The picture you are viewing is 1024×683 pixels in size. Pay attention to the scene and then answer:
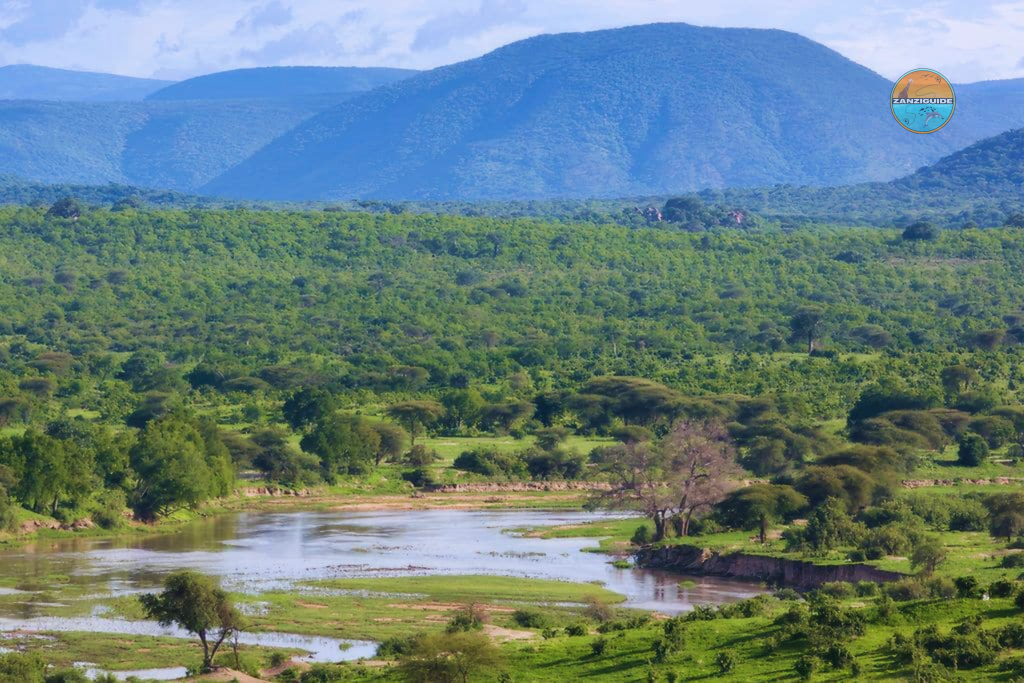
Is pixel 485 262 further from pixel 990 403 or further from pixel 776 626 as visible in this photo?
pixel 776 626

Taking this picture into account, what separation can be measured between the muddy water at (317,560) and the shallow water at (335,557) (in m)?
0.03

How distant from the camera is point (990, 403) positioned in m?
90.1

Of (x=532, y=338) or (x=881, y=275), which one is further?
(x=881, y=275)

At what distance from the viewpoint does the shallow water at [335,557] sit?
5284 centimetres

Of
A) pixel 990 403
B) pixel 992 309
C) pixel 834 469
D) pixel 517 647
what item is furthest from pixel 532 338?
pixel 517 647

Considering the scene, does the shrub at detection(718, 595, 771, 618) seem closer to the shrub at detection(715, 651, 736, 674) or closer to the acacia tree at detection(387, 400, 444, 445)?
the shrub at detection(715, 651, 736, 674)

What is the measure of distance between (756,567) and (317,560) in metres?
13.9

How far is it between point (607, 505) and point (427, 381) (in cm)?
5152

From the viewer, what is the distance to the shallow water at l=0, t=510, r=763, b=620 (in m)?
52.8

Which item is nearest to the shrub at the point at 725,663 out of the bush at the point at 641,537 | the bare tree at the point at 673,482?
the bare tree at the point at 673,482

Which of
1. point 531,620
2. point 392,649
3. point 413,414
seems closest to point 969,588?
A: point 531,620

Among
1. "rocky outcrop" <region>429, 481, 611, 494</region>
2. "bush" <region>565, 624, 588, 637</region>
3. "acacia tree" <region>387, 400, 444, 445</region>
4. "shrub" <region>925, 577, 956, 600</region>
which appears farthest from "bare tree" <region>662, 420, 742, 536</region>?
"acacia tree" <region>387, 400, 444, 445</region>

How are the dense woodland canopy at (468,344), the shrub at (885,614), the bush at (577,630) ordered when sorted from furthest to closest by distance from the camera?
the dense woodland canopy at (468,344), the bush at (577,630), the shrub at (885,614)

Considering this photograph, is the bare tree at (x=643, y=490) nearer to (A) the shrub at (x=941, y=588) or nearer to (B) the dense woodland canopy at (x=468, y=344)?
(B) the dense woodland canopy at (x=468, y=344)
